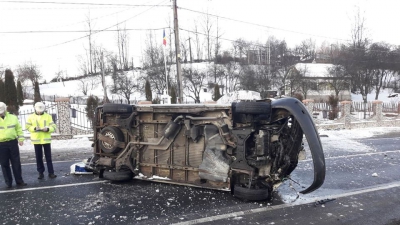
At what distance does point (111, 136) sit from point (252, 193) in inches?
122

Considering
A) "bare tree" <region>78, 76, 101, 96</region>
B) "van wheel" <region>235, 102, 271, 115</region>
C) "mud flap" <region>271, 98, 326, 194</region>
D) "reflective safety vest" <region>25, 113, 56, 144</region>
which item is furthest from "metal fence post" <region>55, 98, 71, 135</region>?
"bare tree" <region>78, 76, 101, 96</region>

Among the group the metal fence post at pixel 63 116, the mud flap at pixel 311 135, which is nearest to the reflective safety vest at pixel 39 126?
the mud flap at pixel 311 135

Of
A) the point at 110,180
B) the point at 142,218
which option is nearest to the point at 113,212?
the point at 142,218

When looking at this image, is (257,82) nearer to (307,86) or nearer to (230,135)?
(307,86)

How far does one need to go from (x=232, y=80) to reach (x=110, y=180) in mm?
38449

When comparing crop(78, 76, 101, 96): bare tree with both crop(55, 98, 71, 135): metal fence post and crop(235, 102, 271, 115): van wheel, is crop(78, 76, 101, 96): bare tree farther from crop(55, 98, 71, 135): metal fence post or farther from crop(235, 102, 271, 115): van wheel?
crop(235, 102, 271, 115): van wheel

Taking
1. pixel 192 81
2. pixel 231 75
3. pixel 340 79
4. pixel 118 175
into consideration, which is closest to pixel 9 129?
pixel 118 175

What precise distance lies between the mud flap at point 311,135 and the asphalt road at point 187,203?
65cm

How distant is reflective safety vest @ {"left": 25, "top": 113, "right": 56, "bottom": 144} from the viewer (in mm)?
6582

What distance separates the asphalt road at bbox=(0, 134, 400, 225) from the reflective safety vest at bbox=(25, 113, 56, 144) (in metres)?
0.88

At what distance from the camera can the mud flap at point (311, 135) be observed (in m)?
4.53

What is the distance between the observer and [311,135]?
15.0 ft

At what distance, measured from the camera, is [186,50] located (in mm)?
60844

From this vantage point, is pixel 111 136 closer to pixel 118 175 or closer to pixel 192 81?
pixel 118 175
